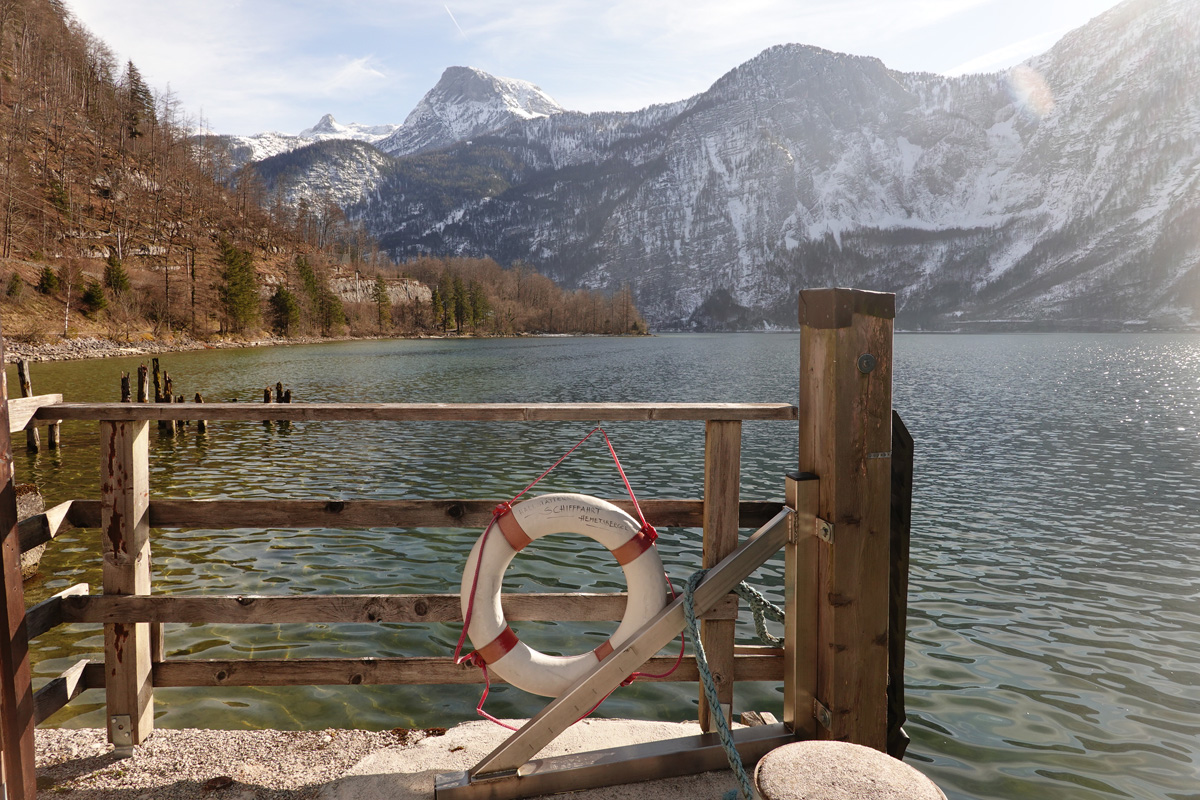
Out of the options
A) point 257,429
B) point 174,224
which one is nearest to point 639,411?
point 257,429

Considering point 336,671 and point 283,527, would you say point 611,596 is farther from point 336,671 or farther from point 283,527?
point 283,527

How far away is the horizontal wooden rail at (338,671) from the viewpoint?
10.0ft

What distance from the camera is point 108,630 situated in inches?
117

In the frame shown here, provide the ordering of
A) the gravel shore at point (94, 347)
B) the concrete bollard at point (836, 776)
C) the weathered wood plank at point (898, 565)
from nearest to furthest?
the concrete bollard at point (836, 776) → the weathered wood plank at point (898, 565) → the gravel shore at point (94, 347)

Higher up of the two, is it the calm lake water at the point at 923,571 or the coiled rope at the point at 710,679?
the coiled rope at the point at 710,679

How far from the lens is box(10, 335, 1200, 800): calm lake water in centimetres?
496

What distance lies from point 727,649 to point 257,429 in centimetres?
2027

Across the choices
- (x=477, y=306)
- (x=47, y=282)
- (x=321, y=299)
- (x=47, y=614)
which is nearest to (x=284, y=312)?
(x=321, y=299)

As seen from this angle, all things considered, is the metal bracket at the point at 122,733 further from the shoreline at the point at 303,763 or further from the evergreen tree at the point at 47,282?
the evergreen tree at the point at 47,282

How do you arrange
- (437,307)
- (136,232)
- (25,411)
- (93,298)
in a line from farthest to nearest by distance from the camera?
(437,307) → (136,232) → (93,298) → (25,411)

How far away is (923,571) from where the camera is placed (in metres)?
8.75

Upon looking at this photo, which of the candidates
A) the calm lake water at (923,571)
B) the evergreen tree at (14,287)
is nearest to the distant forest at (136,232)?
the evergreen tree at (14,287)

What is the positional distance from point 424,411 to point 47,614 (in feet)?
5.83

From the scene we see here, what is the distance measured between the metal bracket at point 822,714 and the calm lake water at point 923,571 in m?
2.58
